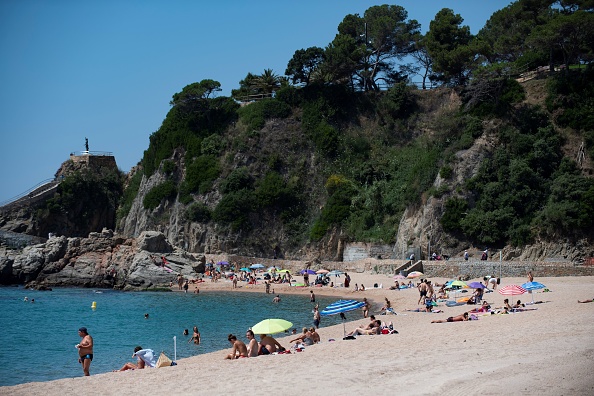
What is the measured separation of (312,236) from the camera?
170ft

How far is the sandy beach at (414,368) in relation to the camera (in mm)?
12922

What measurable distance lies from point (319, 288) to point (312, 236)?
11.0 m

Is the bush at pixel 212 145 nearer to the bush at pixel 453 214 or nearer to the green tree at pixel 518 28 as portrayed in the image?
the green tree at pixel 518 28

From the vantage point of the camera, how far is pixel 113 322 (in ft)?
102

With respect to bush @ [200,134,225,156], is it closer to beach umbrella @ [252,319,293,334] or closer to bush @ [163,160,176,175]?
bush @ [163,160,176,175]

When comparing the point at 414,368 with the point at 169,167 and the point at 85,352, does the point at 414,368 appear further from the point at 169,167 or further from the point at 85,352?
the point at 169,167

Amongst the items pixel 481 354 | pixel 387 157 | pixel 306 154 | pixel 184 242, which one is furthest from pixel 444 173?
pixel 481 354

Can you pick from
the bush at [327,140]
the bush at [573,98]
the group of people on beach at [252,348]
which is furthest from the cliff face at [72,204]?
the group of people on beach at [252,348]

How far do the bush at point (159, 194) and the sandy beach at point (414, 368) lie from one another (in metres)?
37.9

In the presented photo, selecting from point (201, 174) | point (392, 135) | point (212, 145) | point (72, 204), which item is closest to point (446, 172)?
point (392, 135)

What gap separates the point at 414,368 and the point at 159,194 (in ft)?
152

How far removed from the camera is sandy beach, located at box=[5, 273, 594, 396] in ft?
42.4

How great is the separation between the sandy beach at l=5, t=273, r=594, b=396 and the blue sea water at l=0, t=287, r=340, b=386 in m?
3.87

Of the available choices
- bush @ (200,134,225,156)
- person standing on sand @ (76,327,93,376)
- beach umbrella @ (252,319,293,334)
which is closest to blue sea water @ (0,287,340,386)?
person standing on sand @ (76,327,93,376)
